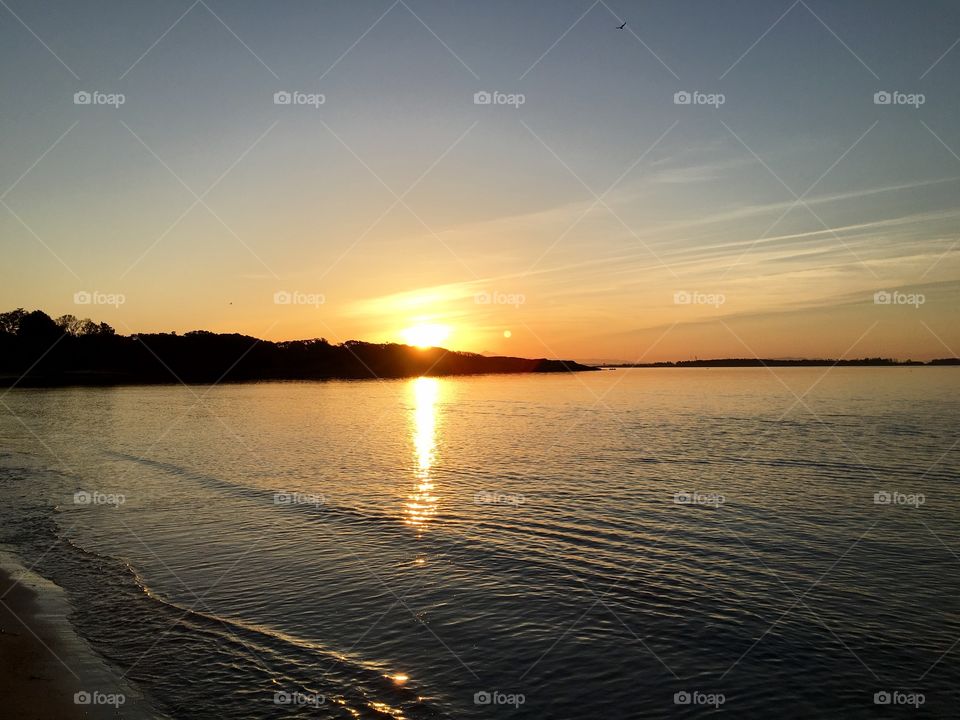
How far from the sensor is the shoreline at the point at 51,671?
10438mm

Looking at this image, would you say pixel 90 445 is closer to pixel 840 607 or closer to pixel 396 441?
pixel 396 441

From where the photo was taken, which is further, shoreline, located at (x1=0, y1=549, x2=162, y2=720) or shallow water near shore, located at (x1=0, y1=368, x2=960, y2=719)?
shallow water near shore, located at (x1=0, y1=368, x2=960, y2=719)

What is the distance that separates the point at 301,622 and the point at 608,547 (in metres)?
11.2

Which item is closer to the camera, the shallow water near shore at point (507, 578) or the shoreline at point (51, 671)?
the shoreline at point (51, 671)

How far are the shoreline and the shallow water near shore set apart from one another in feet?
1.71

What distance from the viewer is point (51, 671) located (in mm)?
11781

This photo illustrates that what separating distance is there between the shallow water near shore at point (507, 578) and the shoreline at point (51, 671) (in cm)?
52

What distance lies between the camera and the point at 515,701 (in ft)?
38.0

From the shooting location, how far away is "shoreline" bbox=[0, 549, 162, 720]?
34.2 ft

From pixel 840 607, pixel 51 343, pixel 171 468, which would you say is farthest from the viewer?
pixel 51 343

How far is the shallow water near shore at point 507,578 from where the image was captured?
476 inches

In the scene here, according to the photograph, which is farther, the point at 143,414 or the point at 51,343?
the point at 51,343

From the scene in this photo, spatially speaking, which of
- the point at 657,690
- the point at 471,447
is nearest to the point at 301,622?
the point at 657,690

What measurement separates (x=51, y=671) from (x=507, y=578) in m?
11.5
